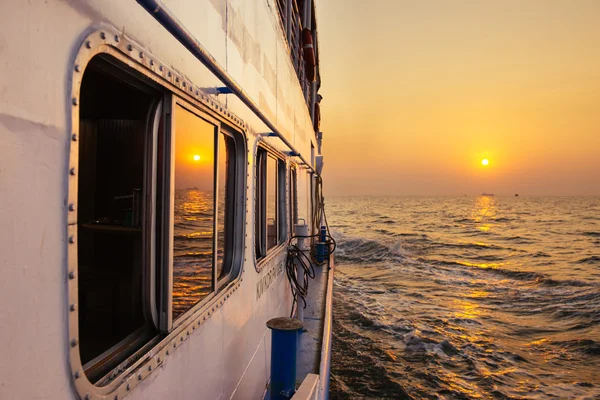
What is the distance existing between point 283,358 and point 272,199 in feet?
9.24

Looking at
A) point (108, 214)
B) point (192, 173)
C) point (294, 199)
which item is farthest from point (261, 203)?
point (294, 199)

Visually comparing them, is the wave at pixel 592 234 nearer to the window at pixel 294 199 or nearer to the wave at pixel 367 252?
the wave at pixel 367 252

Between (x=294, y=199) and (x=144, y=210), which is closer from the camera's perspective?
(x=144, y=210)

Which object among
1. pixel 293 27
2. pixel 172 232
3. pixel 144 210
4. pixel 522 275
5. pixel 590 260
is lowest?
pixel 522 275

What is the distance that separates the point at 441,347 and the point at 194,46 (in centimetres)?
875

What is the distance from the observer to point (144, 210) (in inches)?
74.5

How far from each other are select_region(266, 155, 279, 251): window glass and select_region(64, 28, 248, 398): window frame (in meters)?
2.20

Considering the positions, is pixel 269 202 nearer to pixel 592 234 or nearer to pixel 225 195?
pixel 225 195

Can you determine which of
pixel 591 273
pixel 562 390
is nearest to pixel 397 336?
pixel 562 390

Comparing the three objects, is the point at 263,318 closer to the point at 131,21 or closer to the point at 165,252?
the point at 165,252

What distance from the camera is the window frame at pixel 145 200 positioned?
118 centimetres

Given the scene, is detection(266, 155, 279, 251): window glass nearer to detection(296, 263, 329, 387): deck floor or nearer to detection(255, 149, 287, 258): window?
detection(255, 149, 287, 258): window

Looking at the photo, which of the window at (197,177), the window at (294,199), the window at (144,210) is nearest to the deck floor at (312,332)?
the window at (294,199)

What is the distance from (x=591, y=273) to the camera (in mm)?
16578
